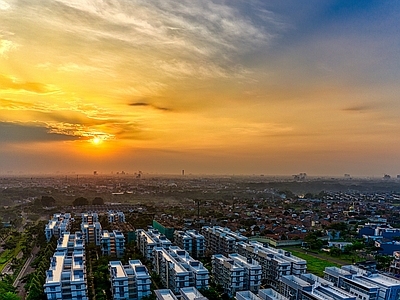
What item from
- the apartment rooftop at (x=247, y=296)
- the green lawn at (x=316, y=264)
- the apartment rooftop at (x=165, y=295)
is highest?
the apartment rooftop at (x=247, y=296)

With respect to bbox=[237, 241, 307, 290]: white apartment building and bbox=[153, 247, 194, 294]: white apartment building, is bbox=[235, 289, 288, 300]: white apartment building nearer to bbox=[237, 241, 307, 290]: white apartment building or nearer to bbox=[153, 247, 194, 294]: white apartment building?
bbox=[237, 241, 307, 290]: white apartment building

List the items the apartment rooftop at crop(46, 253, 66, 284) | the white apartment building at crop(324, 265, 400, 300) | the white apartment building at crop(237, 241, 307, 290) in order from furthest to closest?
1. the white apartment building at crop(237, 241, 307, 290)
2. the white apartment building at crop(324, 265, 400, 300)
3. the apartment rooftop at crop(46, 253, 66, 284)

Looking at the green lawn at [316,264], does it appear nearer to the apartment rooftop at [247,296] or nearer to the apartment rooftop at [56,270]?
the apartment rooftop at [247,296]

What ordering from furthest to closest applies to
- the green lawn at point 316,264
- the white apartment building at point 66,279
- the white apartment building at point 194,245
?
the white apartment building at point 194,245, the green lawn at point 316,264, the white apartment building at point 66,279

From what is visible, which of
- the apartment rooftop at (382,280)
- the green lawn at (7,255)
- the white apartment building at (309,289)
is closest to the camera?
the white apartment building at (309,289)

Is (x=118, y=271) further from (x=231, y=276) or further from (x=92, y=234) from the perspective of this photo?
(x=92, y=234)

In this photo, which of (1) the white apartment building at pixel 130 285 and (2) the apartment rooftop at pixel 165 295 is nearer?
(2) the apartment rooftop at pixel 165 295

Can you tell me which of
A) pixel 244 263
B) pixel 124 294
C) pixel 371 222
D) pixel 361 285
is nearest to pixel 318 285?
pixel 361 285

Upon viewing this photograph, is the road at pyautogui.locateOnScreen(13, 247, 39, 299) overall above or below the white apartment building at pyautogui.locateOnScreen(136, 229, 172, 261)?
below

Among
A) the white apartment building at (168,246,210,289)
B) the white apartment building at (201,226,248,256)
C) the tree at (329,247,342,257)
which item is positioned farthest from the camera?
the tree at (329,247,342,257)

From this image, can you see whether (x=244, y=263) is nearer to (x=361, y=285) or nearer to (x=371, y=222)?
(x=361, y=285)

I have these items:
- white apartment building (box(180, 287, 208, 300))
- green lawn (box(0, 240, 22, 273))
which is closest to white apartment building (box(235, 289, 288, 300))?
white apartment building (box(180, 287, 208, 300))

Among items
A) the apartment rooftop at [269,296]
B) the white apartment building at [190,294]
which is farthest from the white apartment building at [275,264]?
the white apartment building at [190,294]
